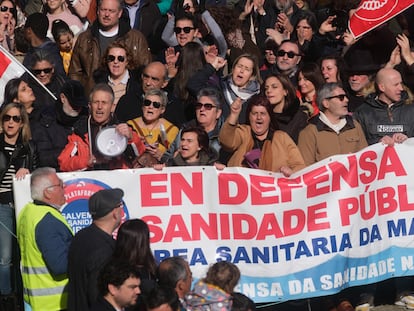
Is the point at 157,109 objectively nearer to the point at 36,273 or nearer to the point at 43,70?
the point at 43,70

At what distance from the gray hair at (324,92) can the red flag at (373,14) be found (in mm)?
1706

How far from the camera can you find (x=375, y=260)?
12.2 meters

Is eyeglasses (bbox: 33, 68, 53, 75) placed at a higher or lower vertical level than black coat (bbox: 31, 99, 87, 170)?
higher

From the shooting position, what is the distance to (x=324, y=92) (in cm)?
1287

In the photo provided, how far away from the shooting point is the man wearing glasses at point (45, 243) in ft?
35.6

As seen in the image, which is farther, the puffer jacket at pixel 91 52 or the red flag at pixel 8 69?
the puffer jacket at pixel 91 52

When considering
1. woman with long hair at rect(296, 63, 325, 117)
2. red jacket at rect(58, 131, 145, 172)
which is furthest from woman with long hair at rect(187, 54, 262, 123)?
red jacket at rect(58, 131, 145, 172)

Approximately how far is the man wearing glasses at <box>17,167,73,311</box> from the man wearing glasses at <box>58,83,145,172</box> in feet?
3.63

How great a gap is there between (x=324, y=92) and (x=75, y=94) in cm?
244

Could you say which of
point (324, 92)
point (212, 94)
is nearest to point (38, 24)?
point (212, 94)

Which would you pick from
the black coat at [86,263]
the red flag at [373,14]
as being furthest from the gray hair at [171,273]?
the red flag at [373,14]

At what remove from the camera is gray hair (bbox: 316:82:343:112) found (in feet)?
42.1

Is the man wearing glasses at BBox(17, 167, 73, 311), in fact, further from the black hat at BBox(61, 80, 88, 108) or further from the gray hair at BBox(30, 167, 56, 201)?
the black hat at BBox(61, 80, 88, 108)

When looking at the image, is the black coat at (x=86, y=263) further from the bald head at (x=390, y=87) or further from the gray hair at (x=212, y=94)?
the bald head at (x=390, y=87)
